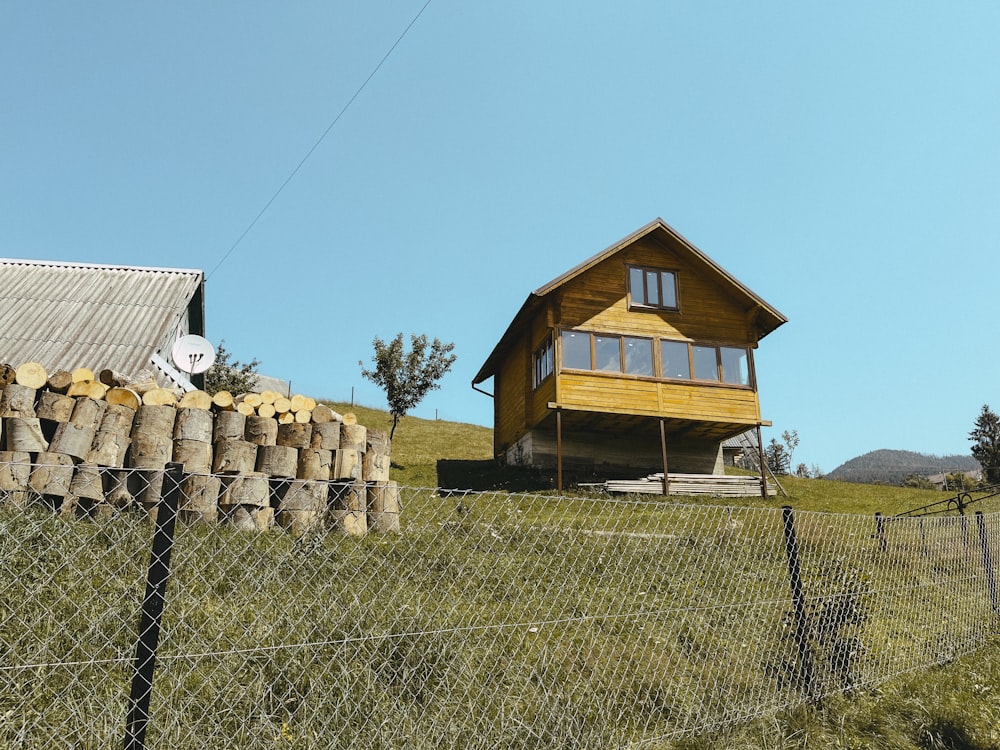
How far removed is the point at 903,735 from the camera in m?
4.12

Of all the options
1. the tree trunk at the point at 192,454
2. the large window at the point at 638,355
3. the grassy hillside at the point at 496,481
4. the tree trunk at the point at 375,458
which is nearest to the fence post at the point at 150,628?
the tree trunk at the point at 192,454

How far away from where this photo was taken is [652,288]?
1997cm

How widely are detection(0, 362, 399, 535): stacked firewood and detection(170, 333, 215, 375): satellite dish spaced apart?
406cm

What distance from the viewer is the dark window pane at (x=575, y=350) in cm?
1826

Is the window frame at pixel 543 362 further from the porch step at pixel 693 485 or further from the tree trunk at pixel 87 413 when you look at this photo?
the tree trunk at pixel 87 413

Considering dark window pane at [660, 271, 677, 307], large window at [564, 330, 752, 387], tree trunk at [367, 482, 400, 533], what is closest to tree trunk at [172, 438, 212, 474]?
tree trunk at [367, 482, 400, 533]

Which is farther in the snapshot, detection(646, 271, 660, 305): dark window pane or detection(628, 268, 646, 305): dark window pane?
detection(646, 271, 660, 305): dark window pane

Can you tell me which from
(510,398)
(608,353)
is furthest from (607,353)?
(510,398)

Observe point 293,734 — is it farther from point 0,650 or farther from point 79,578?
point 79,578

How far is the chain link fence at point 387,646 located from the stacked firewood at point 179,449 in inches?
8.7

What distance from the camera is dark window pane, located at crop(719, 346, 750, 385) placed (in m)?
19.6

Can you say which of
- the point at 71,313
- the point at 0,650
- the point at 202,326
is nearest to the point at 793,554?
the point at 0,650

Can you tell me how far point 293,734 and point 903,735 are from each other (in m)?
3.70

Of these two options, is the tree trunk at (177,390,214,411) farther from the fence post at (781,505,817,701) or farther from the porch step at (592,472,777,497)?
the porch step at (592,472,777,497)
